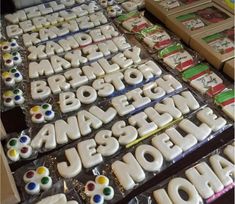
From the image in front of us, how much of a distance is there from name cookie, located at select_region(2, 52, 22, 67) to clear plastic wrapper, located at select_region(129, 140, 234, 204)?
19.0 inches

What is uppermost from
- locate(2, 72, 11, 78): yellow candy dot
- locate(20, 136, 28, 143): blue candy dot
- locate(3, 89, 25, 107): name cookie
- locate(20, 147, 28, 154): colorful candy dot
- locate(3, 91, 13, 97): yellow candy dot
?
locate(2, 72, 11, 78): yellow candy dot

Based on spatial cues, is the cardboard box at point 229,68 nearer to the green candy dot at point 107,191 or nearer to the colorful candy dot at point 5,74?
the green candy dot at point 107,191

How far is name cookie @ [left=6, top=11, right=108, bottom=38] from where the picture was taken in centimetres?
91

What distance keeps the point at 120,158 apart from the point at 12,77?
1.16 ft

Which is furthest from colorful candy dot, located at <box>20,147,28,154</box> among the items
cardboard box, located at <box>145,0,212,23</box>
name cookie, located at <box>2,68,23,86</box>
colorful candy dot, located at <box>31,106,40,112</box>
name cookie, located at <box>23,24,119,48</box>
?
cardboard box, located at <box>145,0,212,23</box>

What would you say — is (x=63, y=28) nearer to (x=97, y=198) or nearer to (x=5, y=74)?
(x=5, y=74)

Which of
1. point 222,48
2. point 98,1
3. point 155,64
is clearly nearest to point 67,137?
point 155,64

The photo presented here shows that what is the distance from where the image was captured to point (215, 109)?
0.69 meters

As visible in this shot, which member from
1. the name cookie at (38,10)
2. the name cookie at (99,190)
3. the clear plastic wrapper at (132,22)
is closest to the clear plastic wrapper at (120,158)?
the name cookie at (99,190)

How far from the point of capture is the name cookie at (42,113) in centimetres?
68

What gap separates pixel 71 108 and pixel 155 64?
24 cm

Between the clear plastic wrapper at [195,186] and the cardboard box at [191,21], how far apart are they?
372 mm

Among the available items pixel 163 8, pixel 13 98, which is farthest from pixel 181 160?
pixel 163 8

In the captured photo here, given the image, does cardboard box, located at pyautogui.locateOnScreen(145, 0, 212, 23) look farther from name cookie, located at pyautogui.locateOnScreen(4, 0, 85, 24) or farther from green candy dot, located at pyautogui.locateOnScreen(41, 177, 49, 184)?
green candy dot, located at pyautogui.locateOnScreen(41, 177, 49, 184)
